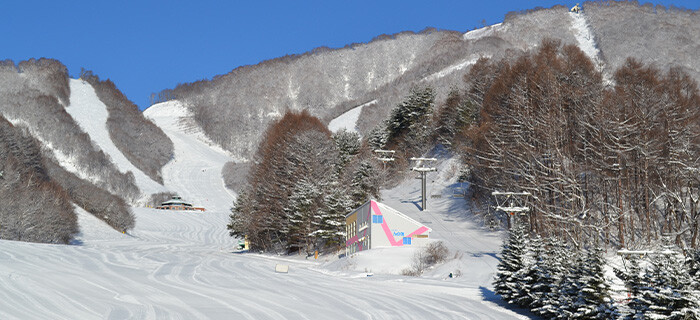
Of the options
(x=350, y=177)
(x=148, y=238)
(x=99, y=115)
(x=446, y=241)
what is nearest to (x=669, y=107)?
(x=446, y=241)

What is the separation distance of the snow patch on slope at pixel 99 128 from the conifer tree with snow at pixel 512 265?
114351 millimetres

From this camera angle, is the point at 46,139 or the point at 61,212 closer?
the point at 61,212

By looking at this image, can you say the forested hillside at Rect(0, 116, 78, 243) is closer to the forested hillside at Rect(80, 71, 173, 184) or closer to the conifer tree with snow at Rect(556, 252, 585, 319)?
the conifer tree with snow at Rect(556, 252, 585, 319)

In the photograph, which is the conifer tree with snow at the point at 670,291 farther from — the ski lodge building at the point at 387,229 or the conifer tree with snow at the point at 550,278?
the ski lodge building at the point at 387,229

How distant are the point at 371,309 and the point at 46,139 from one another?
143955 mm

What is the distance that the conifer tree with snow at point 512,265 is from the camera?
16469 mm

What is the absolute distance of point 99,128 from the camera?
6609 inches

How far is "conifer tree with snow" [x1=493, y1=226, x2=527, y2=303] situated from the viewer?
54.0ft

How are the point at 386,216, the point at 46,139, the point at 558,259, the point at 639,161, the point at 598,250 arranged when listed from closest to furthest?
the point at 598,250 → the point at 558,259 → the point at 639,161 → the point at 386,216 → the point at 46,139

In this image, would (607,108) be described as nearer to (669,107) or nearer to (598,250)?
(669,107)

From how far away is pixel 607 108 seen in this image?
29859 millimetres

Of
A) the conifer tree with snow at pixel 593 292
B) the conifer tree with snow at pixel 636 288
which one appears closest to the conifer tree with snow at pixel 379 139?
the conifer tree with snow at pixel 593 292

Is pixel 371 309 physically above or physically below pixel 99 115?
below

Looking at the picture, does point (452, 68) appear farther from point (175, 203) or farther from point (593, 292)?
point (593, 292)
